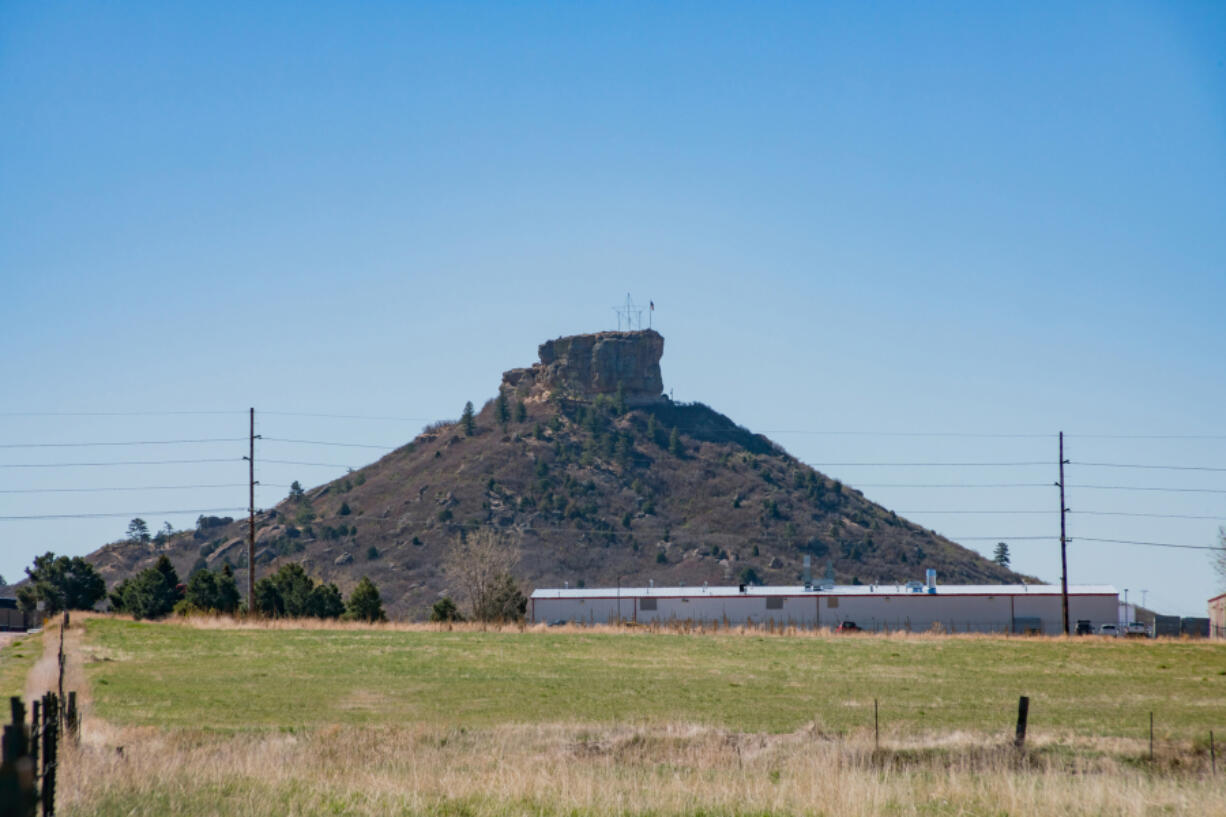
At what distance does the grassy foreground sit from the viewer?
16062mm

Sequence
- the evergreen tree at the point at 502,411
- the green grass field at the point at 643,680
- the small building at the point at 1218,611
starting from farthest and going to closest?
the evergreen tree at the point at 502,411 → the small building at the point at 1218,611 → the green grass field at the point at 643,680

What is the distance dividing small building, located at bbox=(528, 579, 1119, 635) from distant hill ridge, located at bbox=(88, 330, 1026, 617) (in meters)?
34.5

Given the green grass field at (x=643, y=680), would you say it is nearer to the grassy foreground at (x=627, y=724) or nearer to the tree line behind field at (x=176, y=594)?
the grassy foreground at (x=627, y=724)

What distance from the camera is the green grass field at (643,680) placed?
32.1m

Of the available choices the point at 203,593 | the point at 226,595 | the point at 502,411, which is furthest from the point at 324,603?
the point at 502,411

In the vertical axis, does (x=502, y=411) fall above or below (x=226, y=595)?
above

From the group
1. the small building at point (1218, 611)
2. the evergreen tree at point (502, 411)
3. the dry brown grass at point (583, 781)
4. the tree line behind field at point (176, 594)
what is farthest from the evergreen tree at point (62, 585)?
the evergreen tree at point (502, 411)

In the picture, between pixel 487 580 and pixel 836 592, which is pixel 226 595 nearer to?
pixel 487 580

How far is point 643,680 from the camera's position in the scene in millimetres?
42781

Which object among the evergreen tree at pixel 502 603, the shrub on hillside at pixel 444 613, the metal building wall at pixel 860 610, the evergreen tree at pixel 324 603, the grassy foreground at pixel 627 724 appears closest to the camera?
the grassy foreground at pixel 627 724

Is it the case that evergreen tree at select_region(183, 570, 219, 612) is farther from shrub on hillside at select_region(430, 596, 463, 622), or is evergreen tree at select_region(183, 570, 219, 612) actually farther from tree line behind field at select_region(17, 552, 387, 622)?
shrub on hillside at select_region(430, 596, 463, 622)

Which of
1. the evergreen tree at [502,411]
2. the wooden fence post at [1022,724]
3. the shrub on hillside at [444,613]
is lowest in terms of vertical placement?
the shrub on hillside at [444,613]

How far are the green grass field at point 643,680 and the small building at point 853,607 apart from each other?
25697 mm

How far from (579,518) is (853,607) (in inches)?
2687
